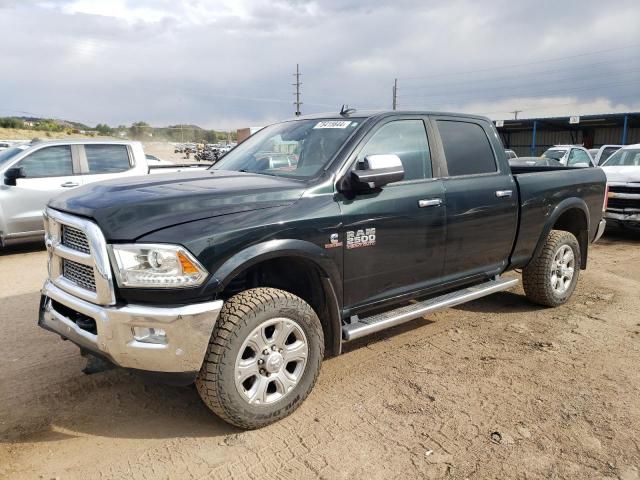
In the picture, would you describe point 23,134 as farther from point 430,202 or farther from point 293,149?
point 430,202

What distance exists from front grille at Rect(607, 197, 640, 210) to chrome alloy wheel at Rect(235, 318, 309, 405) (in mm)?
8976

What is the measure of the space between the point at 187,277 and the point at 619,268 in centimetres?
688

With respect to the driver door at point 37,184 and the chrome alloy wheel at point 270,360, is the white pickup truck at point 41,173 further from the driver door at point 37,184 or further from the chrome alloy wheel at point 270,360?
the chrome alloy wheel at point 270,360

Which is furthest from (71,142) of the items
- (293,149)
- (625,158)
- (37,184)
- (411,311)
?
(625,158)

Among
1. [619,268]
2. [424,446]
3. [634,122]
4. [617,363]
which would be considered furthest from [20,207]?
[634,122]

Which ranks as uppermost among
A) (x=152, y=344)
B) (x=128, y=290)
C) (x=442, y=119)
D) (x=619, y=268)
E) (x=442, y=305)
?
(x=442, y=119)

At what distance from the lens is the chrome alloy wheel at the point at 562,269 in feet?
17.7

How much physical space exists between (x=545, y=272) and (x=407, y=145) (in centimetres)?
223

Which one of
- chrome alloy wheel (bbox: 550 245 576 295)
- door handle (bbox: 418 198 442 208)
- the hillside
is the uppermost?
the hillside

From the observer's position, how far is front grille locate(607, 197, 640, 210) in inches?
385

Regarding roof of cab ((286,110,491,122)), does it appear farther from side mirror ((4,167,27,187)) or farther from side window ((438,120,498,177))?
side mirror ((4,167,27,187))

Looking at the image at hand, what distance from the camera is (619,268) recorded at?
7.45m

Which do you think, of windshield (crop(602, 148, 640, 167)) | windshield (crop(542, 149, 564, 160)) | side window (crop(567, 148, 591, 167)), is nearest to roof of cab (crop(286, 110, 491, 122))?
Result: windshield (crop(602, 148, 640, 167))

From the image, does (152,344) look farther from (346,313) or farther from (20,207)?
(20,207)
